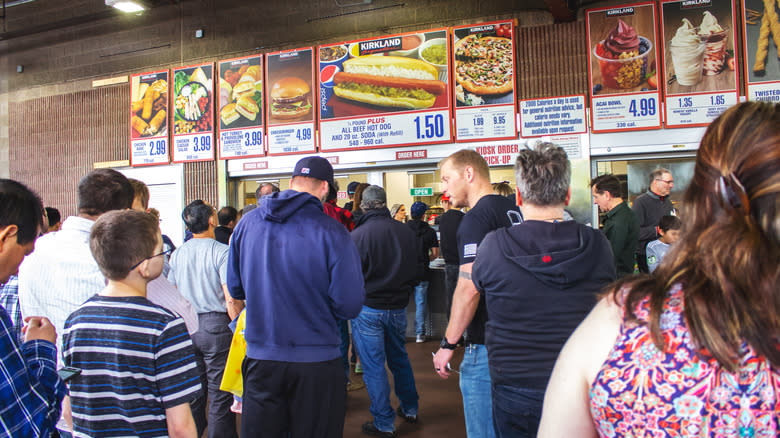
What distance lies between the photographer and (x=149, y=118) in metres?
7.55

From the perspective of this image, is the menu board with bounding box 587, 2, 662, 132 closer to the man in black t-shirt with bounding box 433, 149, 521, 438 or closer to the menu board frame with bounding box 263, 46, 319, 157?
the menu board frame with bounding box 263, 46, 319, 157

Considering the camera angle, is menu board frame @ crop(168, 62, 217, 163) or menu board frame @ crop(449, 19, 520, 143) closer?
menu board frame @ crop(449, 19, 520, 143)

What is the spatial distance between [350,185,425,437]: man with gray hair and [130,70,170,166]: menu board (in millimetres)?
5169

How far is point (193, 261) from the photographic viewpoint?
121 inches

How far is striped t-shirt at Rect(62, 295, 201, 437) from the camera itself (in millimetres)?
1488

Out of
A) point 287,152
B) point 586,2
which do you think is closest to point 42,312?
point 287,152

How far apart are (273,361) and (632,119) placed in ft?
16.7

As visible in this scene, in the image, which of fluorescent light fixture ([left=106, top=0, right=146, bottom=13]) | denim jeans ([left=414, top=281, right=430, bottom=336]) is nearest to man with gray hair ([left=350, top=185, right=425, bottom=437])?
denim jeans ([left=414, top=281, right=430, bottom=336])

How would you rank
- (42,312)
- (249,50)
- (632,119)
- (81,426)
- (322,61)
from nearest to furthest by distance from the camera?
(81,426), (42,312), (632,119), (322,61), (249,50)

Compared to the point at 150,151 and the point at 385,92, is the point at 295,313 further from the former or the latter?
the point at 150,151

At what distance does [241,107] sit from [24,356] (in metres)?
6.29

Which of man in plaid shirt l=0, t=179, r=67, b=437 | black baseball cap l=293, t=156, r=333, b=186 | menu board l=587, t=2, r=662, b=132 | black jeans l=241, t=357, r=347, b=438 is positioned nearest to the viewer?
man in plaid shirt l=0, t=179, r=67, b=437

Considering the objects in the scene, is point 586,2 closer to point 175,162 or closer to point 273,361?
point 273,361

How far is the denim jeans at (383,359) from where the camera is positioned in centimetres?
340
